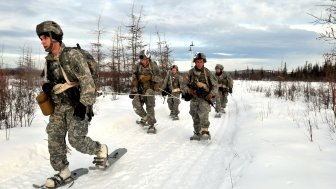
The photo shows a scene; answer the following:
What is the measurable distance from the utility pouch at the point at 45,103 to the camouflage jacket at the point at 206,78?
425cm

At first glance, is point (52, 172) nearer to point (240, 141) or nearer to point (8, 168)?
point (8, 168)

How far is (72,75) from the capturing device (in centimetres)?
528

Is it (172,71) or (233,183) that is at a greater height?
(172,71)

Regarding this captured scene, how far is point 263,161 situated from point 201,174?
0.94 metres

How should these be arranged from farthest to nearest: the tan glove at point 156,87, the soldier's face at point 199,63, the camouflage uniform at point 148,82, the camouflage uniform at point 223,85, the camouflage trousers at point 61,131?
the camouflage uniform at point 223,85
the tan glove at point 156,87
the camouflage uniform at point 148,82
the soldier's face at point 199,63
the camouflage trousers at point 61,131

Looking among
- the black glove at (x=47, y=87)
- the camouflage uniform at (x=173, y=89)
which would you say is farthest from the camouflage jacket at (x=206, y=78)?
the black glove at (x=47, y=87)

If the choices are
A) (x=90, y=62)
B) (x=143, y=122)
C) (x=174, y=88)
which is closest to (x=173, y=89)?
(x=174, y=88)

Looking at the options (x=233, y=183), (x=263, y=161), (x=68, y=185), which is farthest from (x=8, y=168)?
(x=263, y=161)

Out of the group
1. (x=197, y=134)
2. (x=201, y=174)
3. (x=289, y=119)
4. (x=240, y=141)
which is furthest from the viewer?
(x=289, y=119)

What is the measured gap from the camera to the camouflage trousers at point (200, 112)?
891 cm

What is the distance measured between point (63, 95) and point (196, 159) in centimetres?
271

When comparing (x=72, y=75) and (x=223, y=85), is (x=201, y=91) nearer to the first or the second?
(x=72, y=75)

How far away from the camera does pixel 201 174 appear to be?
19.0 feet

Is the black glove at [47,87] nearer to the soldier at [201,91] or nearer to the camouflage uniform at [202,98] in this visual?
the soldier at [201,91]
